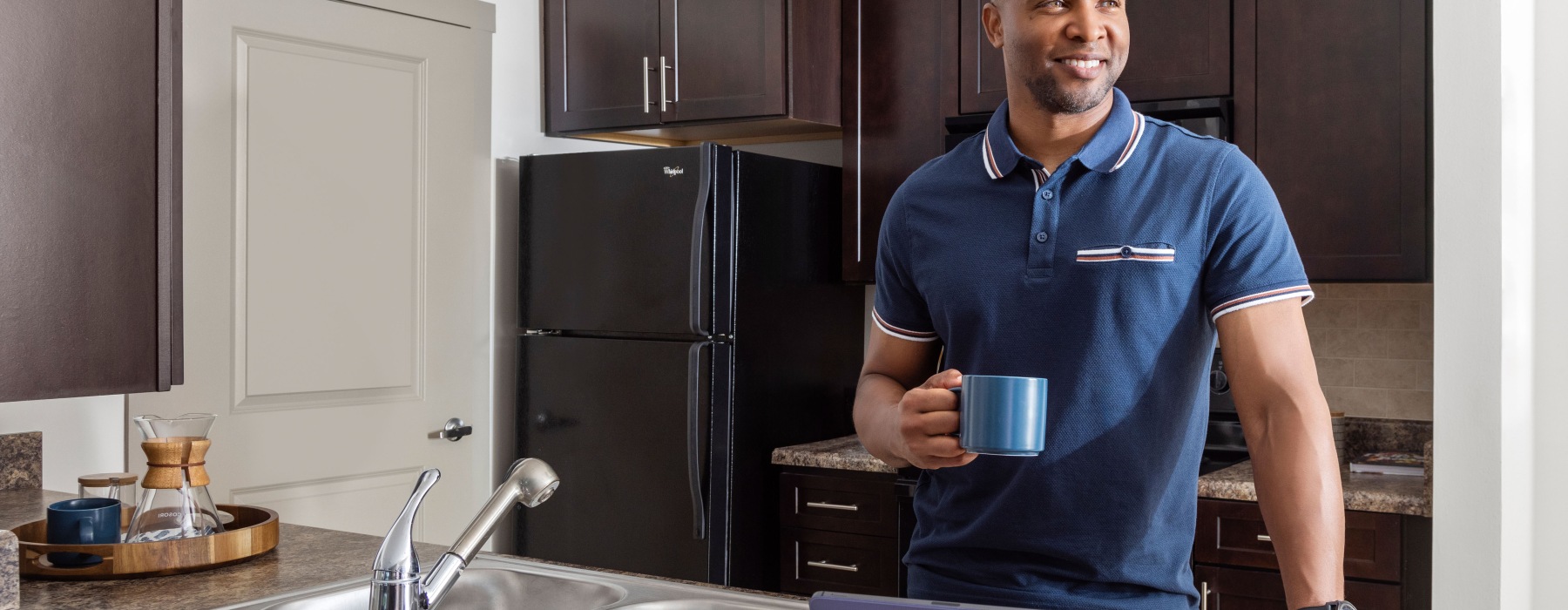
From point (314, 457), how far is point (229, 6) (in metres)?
1.07

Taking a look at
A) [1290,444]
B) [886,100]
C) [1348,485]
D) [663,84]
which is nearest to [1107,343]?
[1290,444]

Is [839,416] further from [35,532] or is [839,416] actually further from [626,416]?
[35,532]

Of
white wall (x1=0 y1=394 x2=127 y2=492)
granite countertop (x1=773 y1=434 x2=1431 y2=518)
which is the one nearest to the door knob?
white wall (x1=0 y1=394 x2=127 y2=492)

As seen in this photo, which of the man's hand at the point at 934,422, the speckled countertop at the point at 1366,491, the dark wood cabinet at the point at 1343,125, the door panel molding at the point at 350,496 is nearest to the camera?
the man's hand at the point at 934,422

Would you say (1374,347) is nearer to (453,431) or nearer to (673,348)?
(673,348)

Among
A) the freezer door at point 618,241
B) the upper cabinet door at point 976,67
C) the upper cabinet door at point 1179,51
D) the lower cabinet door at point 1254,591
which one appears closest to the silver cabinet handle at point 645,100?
the freezer door at point 618,241

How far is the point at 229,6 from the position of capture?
2.87 meters

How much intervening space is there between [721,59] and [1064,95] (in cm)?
196

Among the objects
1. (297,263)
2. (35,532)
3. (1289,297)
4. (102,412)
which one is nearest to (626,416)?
(297,263)

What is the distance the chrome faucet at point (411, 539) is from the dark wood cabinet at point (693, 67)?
2.22 meters

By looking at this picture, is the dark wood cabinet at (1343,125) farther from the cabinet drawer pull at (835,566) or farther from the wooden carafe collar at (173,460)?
the wooden carafe collar at (173,460)

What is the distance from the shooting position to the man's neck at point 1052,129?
1556 mm

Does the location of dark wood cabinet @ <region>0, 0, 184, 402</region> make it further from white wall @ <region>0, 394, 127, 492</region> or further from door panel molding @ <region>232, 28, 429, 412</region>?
door panel molding @ <region>232, 28, 429, 412</region>

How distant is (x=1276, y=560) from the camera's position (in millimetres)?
2496
